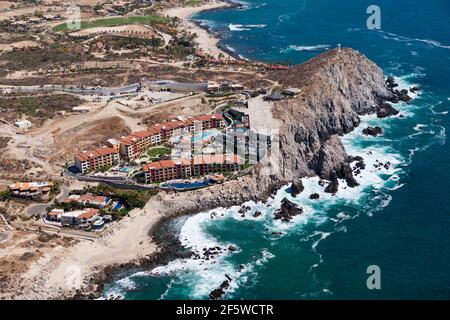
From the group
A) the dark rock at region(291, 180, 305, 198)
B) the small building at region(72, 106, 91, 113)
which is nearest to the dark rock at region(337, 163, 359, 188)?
the dark rock at region(291, 180, 305, 198)

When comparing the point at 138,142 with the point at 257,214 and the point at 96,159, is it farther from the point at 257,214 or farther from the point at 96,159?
the point at 257,214

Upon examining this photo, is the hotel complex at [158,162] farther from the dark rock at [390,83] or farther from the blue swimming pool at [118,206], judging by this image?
the dark rock at [390,83]

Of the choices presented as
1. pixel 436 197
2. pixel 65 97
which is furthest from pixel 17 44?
pixel 436 197

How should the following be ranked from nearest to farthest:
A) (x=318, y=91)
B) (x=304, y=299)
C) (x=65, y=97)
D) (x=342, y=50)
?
1. (x=304, y=299)
2. (x=318, y=91)
3. (x=65, y=97)
4. (x=342, y=50)

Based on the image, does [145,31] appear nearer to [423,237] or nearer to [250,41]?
[250,41]

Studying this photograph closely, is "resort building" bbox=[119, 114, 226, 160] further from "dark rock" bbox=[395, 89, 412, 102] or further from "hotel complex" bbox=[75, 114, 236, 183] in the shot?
"dark rock" bbox=[395, 89, 412, 102]

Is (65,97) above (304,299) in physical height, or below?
above
